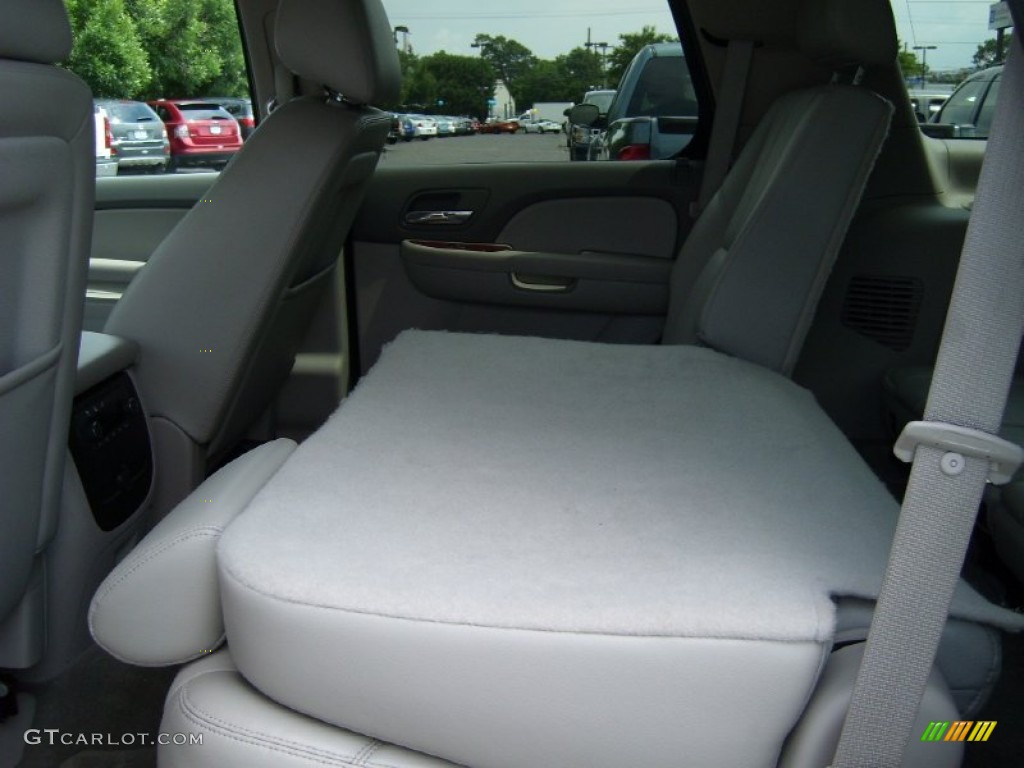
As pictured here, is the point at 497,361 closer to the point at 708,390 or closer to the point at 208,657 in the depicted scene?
the point at 708,390

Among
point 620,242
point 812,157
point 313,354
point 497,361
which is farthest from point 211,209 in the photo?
point 620,242

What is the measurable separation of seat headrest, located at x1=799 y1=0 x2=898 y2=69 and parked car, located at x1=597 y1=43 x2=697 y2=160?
72 centimetres

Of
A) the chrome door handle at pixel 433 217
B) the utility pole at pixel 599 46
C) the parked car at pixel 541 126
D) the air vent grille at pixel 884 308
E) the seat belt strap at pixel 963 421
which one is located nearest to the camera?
the seat belt strap at pixel 963 421

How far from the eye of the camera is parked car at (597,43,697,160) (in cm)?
252

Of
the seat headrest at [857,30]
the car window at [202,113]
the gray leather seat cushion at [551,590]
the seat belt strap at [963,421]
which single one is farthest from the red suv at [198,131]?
the seat belt strap at [963,421]

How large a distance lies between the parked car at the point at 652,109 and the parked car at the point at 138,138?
3.72ft

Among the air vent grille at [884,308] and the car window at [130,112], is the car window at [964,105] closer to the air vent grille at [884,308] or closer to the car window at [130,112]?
the air vent grille at [884,308]

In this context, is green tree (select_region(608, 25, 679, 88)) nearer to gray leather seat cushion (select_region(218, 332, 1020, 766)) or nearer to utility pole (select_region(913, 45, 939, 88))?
utility pole (select_region(913, 45, 939, 88))

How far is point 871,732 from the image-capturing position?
0.79 meters

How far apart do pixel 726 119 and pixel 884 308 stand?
0.63 metres

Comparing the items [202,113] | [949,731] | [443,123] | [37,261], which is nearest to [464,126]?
[443,123]

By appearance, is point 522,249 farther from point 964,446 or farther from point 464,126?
point 964,446

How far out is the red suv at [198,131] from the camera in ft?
7.60

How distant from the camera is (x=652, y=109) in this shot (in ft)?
8.59
